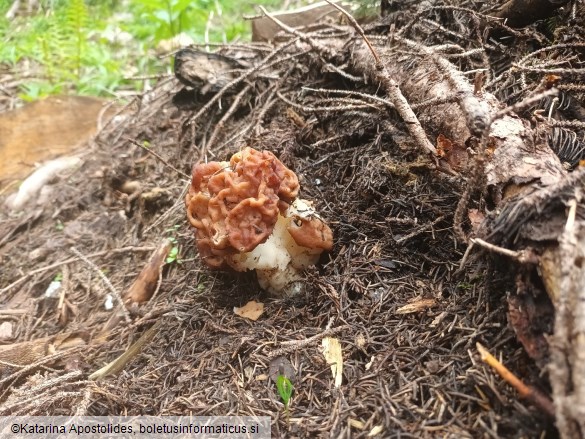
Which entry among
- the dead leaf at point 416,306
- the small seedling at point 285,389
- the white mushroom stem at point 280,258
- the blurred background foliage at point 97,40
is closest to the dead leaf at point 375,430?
the small seedling at point 285,389

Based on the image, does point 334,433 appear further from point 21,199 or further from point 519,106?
point 21,199

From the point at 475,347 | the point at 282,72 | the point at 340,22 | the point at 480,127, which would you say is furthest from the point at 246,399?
the point at 340,22

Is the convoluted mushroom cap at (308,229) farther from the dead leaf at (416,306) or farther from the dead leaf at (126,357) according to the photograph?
the dead leaf at (126,357)

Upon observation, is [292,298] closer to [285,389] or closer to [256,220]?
[256,220]

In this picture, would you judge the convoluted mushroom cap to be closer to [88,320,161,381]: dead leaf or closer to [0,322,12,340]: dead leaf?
[88,320,161,381]: dead leaf

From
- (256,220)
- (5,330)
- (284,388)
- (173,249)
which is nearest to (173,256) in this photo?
(173,249)

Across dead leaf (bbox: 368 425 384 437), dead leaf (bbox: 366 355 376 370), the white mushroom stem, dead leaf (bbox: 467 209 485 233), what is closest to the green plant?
the white mushroom stem
